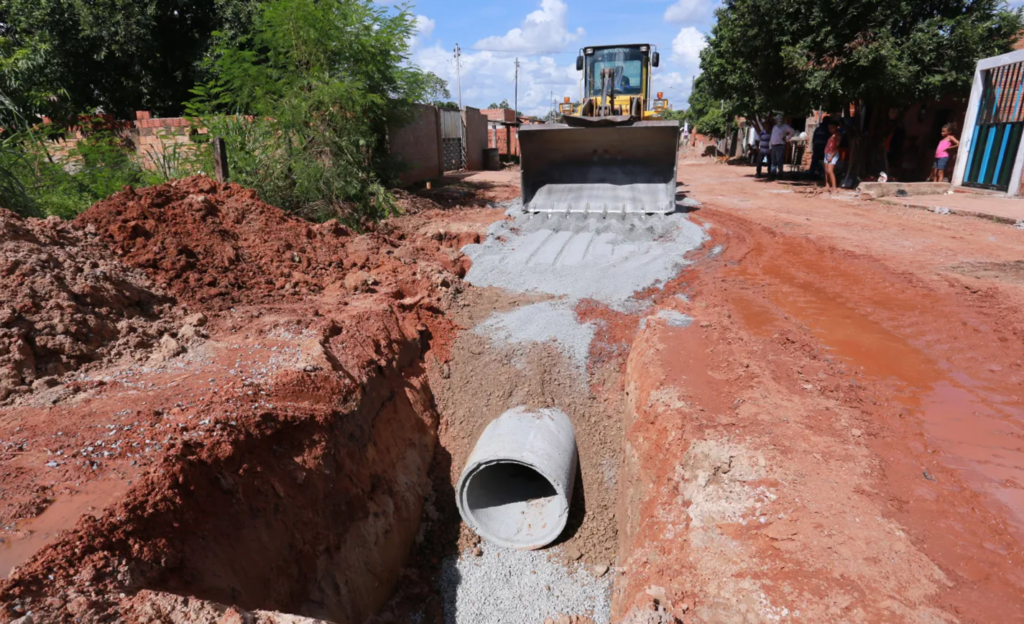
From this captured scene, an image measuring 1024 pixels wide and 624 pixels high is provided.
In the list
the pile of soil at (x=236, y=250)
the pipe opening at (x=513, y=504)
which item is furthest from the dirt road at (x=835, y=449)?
the pile of soil at (x=236, y=250)

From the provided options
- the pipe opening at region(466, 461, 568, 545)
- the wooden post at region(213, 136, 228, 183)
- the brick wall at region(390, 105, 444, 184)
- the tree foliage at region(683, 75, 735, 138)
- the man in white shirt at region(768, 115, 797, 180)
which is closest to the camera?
the pipe opening at region(466, 461, 568, 545)

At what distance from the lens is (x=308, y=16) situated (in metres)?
9.08

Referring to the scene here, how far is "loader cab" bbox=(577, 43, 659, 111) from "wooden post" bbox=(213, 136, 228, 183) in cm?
827

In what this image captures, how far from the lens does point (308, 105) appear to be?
357 inches

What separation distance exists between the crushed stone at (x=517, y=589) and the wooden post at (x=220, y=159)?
20.7ft

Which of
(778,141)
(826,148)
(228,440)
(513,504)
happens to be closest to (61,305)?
(228,440)

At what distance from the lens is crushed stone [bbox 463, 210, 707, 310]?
690 centimetres

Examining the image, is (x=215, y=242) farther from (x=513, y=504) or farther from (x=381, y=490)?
(x=513, y=504)

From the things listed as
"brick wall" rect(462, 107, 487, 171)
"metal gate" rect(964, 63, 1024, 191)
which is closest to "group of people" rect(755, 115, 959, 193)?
"metal gate" rect(964, 63, 1024, 191)

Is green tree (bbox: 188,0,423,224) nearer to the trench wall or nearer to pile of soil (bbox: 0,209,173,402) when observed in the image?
pile of soil (bbox: 0,209,173,402)

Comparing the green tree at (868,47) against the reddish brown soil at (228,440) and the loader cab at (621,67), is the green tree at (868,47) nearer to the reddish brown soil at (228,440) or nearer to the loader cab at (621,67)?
the loader cab at (621,67)

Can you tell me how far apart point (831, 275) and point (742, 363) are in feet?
11.3

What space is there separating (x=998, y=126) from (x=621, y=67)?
8161mm

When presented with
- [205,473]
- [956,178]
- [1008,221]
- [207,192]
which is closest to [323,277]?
[207,192]
